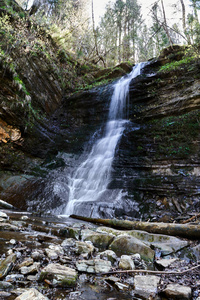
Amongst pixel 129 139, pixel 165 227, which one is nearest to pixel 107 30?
pixel 129 139

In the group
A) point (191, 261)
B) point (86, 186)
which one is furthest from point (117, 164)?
point (191, 261)

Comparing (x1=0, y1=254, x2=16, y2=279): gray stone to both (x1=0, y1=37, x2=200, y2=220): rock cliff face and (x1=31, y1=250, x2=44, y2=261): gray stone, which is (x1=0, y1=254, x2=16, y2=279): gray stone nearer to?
(x1=31, y1=250, x2=44, y2=261): gray stone

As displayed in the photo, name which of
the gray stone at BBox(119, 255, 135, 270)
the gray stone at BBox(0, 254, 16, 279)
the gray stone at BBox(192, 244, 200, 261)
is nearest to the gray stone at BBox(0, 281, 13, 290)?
the gray stone at BBox(0, 254, 16, 279)

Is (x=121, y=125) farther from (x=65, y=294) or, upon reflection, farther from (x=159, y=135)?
(x=65, y=294)

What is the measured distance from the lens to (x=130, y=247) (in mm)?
3193

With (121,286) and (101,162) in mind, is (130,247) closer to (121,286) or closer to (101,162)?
(121,286)

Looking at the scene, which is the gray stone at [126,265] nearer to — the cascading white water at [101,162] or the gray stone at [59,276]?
the gray stone at [59,276]

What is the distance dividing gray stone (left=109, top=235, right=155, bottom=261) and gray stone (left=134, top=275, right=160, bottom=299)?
2.88 ft

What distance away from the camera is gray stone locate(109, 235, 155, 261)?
3033mm

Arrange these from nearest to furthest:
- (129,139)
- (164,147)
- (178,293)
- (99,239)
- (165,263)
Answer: (178,293), (165,263), (99,239), (164,147), (129,139)

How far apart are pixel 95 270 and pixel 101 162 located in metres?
7.83

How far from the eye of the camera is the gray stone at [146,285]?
192 cm

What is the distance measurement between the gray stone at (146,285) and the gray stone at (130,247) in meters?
0.88

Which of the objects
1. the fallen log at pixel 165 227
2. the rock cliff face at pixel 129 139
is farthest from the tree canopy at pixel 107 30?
the fallen log at pixel 165 227
